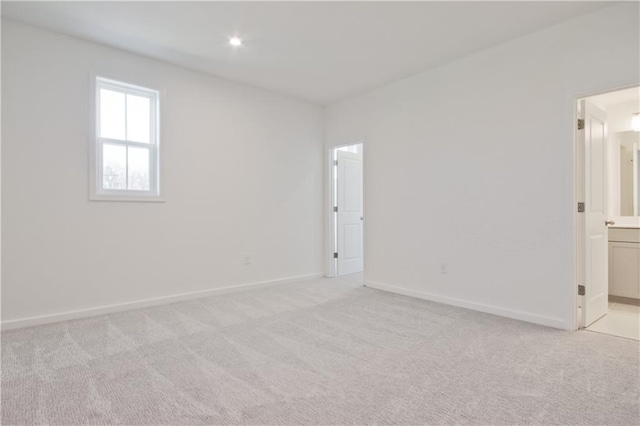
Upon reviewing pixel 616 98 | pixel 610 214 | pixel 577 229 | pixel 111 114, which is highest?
pixel 616 98

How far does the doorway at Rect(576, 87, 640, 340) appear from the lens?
2.99m

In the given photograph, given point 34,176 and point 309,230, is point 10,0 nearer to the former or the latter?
point 34,176

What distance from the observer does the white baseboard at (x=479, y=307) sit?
9.95ft

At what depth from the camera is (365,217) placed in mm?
4758

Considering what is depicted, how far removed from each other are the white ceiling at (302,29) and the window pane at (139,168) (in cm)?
106

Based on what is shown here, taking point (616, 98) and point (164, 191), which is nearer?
point (164, 191)

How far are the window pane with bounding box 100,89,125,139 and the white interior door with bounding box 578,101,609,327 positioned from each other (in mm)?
4499

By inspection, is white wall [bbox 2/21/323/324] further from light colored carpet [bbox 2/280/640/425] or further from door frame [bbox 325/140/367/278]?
light colored carpet [bbox 2/280/640/425]

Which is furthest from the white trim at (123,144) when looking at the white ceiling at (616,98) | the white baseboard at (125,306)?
the white ceiling at (616,98)

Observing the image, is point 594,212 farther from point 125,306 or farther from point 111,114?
point 111,114

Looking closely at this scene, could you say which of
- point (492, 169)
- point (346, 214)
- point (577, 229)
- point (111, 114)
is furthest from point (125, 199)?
point (577, 229)

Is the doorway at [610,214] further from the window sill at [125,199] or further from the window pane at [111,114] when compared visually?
the window pane at [111,114]

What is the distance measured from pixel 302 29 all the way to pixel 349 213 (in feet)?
10.2

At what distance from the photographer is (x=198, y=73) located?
4.07m
